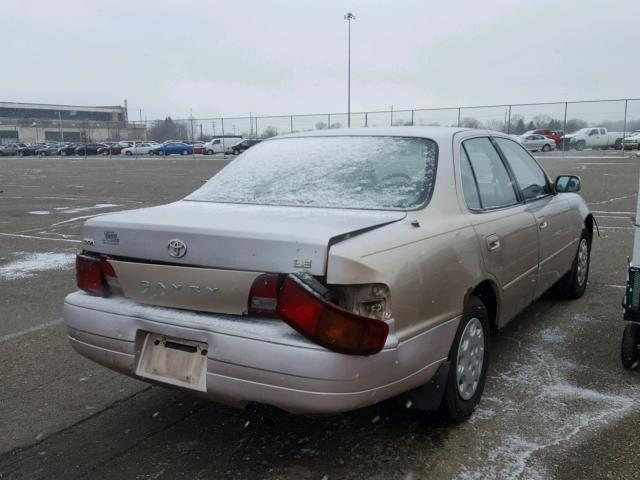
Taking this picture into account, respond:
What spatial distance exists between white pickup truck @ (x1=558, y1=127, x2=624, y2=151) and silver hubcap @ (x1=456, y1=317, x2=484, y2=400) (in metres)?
32.9

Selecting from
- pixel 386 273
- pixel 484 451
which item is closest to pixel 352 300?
pixel 386 273

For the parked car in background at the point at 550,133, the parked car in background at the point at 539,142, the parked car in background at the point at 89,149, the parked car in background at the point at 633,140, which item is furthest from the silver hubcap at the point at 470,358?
the parked car in background at the point at 89,149

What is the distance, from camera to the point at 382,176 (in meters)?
3.33

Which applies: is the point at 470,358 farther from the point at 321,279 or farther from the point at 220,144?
the point at 220,144

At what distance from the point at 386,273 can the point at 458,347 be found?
30.9 inches

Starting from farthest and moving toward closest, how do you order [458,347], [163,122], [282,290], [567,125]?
1. [163,122]
2. [567,125]
3. [458,347]
4. [282,290]

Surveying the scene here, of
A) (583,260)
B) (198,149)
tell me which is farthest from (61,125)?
(583,260)

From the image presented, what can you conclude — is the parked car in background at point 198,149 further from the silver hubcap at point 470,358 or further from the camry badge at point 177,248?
the camry badge at point 177,248

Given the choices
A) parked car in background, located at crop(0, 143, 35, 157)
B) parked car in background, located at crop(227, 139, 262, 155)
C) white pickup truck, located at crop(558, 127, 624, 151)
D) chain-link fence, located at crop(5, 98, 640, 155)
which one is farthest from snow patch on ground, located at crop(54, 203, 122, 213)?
parked car in background, located at crop(0, 143, 35, 157)

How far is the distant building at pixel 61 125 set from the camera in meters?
91.6

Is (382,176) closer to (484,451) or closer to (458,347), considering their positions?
(458,347)

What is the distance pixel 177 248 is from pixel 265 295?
0.47 metres

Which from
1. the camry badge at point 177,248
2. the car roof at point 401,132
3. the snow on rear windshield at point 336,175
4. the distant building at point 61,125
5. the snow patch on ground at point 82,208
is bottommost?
the snow patch on ground at point 82,208

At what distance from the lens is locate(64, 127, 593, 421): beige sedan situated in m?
2.39
